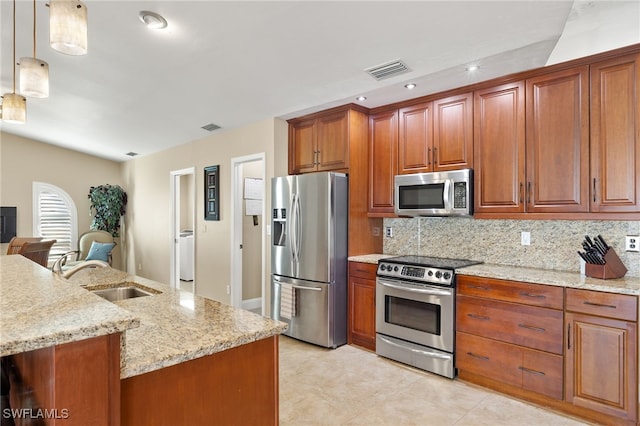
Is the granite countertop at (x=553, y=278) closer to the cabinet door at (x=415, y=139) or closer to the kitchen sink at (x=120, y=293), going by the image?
the cabinet door at (x=415, y=139)

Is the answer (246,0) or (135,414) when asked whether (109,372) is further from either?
(246,0)

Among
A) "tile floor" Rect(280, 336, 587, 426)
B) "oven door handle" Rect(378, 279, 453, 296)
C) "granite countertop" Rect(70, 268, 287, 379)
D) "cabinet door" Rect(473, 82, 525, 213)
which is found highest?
"cabinet door" Rect(473, 82, 525, 213)

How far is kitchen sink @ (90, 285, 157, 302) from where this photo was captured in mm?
2205

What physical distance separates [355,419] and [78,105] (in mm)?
4785

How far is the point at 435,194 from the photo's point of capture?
11.0 ft

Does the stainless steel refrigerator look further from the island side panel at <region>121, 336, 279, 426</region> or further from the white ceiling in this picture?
the island side panel at <region>121, 336, 279, 426</region>

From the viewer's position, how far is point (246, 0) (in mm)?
2305

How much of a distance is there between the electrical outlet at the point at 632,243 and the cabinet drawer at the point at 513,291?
0.68 meters

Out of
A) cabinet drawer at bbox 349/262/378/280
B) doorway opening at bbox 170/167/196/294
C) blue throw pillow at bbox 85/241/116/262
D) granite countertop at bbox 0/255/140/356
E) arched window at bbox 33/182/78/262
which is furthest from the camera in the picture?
arched window at bbox 33/182/78/262

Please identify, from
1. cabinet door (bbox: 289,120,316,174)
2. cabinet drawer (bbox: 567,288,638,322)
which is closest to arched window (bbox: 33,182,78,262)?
cabinet door (bbox: 289,120,316,174)

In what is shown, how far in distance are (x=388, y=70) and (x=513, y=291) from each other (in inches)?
76.5

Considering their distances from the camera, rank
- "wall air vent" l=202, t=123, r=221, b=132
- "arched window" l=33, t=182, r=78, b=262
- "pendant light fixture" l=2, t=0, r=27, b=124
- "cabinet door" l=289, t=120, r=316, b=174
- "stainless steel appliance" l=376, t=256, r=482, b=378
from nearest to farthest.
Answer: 1. "pendant light fixture" l=2, t=0, r=27, b=124
2. "stainless steel appliance" l=376, t=256, r=482, b=378
3. "cabinet door" l=289, t=120, r=316, b=174
4. "wall air vent" l=202, t=123, r=221, b=132
5. "arched window" l=33, t=182, r=78, b=262

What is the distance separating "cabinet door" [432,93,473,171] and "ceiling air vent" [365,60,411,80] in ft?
2.13

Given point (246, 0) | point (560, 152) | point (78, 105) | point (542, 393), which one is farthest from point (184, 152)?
point (542, 393)
